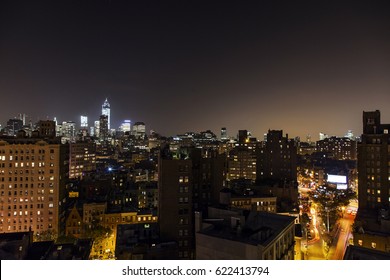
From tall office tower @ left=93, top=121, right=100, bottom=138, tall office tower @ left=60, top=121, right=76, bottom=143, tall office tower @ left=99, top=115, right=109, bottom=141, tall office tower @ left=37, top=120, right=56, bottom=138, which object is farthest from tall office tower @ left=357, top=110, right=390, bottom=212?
tall office tower @ left=93, top=121, right=100, bottom=138

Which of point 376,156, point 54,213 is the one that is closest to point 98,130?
point 54,213

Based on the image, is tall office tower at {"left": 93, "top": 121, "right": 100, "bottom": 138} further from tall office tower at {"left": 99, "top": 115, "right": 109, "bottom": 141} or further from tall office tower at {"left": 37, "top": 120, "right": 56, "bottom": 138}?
tall office tower at {"left": 37, "top": 120, "right": 56, "bottom": 138}

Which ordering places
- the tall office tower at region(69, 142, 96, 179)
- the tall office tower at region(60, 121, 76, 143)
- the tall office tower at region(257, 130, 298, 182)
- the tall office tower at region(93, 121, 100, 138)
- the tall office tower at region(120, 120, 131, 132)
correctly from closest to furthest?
the tall office tower at region(257, 130, 298, 182) → the tall office tower at region(69, 142, 96, 179) → the tall office tower at region(60, 121, 76, 143) → the tall office tower at region(93, 121, 100, 138) → the tall office tower at region(120, 120, 131, 132)

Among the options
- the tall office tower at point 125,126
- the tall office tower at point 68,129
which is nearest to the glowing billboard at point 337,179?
the tall office tower at point 68,129

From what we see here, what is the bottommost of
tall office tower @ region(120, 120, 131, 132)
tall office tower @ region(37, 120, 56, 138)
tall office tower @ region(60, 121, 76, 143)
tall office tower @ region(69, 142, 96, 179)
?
tall office tower @ region(69, 142, 96, 179)

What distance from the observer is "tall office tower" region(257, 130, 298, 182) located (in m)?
30.7

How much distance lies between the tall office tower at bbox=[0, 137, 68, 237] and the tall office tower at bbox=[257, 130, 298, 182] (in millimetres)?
21098

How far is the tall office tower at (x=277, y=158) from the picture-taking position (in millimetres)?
30672

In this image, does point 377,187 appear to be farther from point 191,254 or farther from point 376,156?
point 191,254

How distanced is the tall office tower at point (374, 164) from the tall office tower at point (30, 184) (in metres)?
24.0

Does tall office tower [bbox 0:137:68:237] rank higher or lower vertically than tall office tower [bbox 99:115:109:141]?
lower

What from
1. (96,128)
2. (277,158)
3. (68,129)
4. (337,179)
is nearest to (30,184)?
(277,158)

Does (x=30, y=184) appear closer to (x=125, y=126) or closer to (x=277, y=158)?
(x=277, y=158)

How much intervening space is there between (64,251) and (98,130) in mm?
104068
